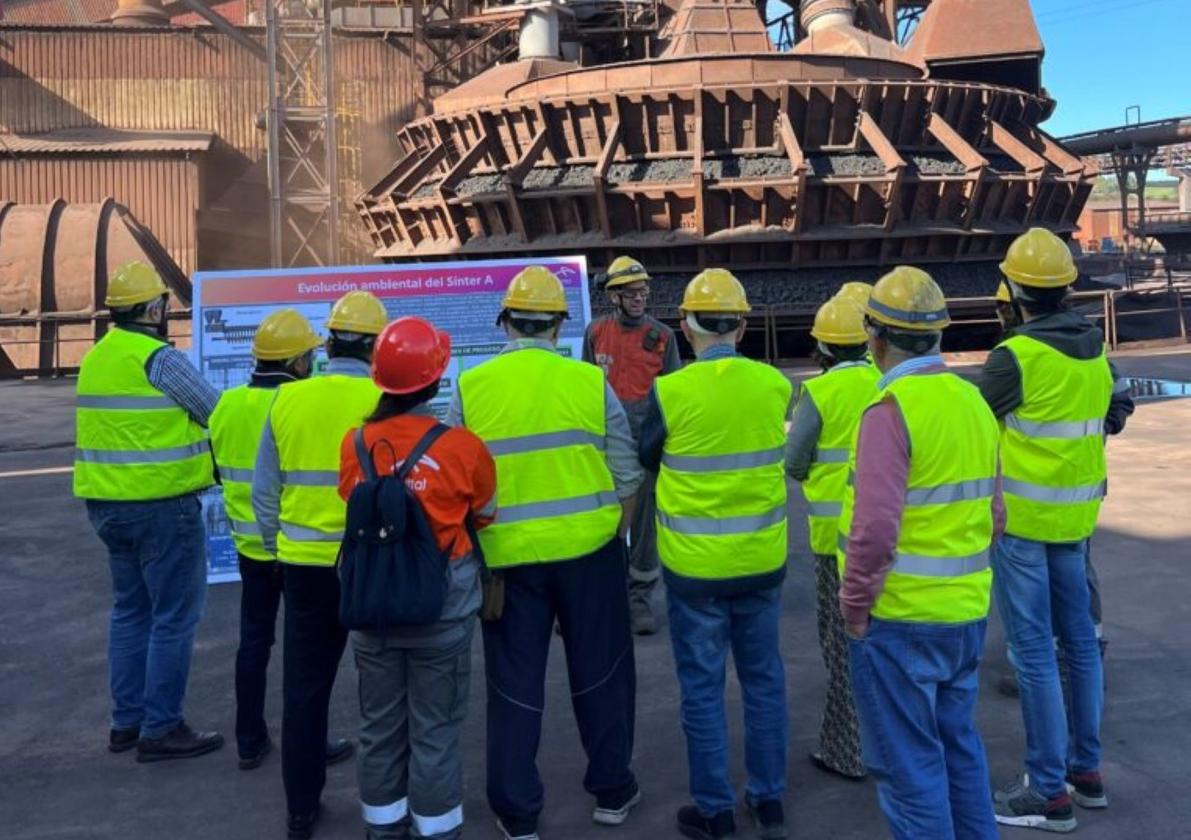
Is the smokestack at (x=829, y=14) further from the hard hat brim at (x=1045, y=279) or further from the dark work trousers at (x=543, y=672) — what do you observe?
the dark work trousers at (x=543, y=672)

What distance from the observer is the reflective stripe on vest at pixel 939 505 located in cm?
267

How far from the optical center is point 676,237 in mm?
14555

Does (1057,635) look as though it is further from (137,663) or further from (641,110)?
(641,110)

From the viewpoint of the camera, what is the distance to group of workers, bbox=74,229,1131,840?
272 centimetres

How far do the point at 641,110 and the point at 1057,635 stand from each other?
1278 cm

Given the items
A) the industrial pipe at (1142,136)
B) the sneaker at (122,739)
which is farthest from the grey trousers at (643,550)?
the industrial pipe at (1142,136)

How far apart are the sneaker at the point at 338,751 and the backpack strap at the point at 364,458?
1667 millimetres

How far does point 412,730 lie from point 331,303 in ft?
11.8

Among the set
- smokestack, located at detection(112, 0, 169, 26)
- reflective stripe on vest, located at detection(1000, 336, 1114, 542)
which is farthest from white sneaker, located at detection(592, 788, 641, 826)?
smokestack, located at detection(112, 0, 169, 26)

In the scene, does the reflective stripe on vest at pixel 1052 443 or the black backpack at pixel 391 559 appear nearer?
the black backpack at pixel 391 559

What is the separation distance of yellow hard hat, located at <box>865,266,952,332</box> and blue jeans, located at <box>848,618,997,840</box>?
2.85ft

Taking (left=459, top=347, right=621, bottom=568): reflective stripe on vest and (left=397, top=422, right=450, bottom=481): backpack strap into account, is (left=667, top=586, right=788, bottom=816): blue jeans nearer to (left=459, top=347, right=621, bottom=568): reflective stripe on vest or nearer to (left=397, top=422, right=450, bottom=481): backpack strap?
(left=459, top=347, right=621, bottom=568): reflective stripe on vest

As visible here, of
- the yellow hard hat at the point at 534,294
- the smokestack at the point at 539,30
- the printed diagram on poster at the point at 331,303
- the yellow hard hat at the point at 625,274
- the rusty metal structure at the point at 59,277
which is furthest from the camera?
the smokestack at the point at 539,30

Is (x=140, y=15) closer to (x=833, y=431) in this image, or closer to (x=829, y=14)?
(x=829, y=14)
